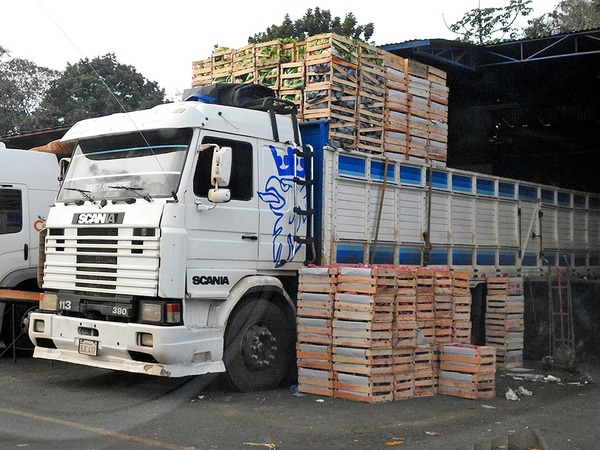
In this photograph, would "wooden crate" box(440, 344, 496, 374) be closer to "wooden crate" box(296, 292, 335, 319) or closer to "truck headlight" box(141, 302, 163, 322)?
"wooden crate" box(296, 292, 335, 319)

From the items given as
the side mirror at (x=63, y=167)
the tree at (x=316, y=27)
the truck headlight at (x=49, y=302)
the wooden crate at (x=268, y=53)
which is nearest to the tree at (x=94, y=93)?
the tree at (x=316, y=27)

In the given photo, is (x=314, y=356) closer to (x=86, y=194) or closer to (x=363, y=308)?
(x=363, y=308)

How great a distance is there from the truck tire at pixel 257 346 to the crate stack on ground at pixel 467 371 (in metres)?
1.91

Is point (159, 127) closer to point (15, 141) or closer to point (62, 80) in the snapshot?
point (15, 141)

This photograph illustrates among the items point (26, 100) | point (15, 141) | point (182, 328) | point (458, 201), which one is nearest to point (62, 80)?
point (26, 100)

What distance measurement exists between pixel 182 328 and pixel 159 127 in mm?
2265

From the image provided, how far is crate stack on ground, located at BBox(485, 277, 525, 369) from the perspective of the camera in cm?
1282

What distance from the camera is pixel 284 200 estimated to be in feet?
31.9

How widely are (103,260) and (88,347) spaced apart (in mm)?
975

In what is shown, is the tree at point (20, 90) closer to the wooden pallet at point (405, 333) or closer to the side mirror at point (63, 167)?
the side mirror at point (63, 167)

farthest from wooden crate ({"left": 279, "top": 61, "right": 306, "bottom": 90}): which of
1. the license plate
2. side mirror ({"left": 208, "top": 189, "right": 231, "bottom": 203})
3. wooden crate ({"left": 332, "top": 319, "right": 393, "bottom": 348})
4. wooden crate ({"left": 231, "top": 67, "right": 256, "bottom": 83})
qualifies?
the license plate

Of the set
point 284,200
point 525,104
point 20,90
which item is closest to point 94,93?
point 20,90

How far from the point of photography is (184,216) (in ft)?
28.1

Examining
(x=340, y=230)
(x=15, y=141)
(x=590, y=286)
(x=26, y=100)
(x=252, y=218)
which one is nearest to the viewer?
(x=252, y=218)
